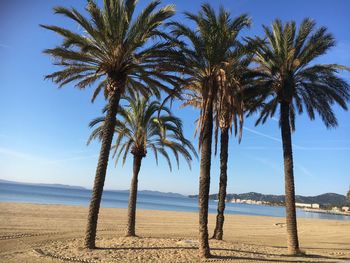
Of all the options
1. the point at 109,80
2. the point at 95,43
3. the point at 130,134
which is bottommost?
the point at 130,134

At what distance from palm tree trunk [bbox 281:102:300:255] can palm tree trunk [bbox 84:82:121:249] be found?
7.59 m

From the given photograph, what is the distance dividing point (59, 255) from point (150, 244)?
371 centimetres

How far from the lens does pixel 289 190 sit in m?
15.6

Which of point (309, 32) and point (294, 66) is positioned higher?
point (309, 32)

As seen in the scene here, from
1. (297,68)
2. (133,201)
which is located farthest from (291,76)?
(133,201)

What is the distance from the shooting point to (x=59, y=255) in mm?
11773

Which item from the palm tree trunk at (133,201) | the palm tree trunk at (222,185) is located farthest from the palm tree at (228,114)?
the palm tree trunk at (133,201)

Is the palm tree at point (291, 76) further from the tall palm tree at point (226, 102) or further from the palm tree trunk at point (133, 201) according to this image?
the palm tree trunk at point (133, 201)

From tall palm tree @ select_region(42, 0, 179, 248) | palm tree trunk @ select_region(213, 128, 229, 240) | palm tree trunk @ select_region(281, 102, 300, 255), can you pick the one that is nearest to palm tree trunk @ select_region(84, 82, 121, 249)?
tall palm tree @ select_region(42, 0, 179, 248)

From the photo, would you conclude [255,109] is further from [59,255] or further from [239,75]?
[59,255]

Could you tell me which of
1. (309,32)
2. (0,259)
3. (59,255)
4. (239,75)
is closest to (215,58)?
(239,75)

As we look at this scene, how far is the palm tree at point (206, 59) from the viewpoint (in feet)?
42.5

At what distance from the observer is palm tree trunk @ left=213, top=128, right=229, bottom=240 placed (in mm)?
16750

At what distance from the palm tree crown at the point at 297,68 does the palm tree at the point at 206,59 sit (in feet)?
8.43
